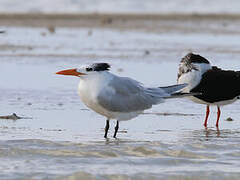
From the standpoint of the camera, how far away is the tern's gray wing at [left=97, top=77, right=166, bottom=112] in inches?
294

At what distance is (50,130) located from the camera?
802 centimetres

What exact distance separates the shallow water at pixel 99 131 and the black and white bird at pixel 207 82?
11.9 inches

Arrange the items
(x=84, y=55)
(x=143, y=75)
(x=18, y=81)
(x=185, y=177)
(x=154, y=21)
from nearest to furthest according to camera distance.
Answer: (x=185, y=177)
(x=18, y=81)
(x=143, y=75)
(x=84, y=55)
(x=154, y=21)

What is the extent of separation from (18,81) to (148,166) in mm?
6010

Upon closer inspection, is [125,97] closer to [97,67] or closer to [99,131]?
[97,67]

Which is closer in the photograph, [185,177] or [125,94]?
[185,177]

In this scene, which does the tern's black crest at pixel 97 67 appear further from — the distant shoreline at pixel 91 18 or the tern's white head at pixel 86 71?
the distant shoreline at pixel 91 18

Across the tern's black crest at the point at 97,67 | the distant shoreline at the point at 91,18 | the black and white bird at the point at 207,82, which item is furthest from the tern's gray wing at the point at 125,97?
the distant shoreline at the point at 91,18

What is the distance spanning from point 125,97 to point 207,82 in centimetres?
167

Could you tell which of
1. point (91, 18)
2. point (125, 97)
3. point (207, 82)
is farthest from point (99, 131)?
point (91, 18)

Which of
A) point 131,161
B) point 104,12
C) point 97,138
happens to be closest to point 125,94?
point 97,138

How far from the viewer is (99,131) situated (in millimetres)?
8156
